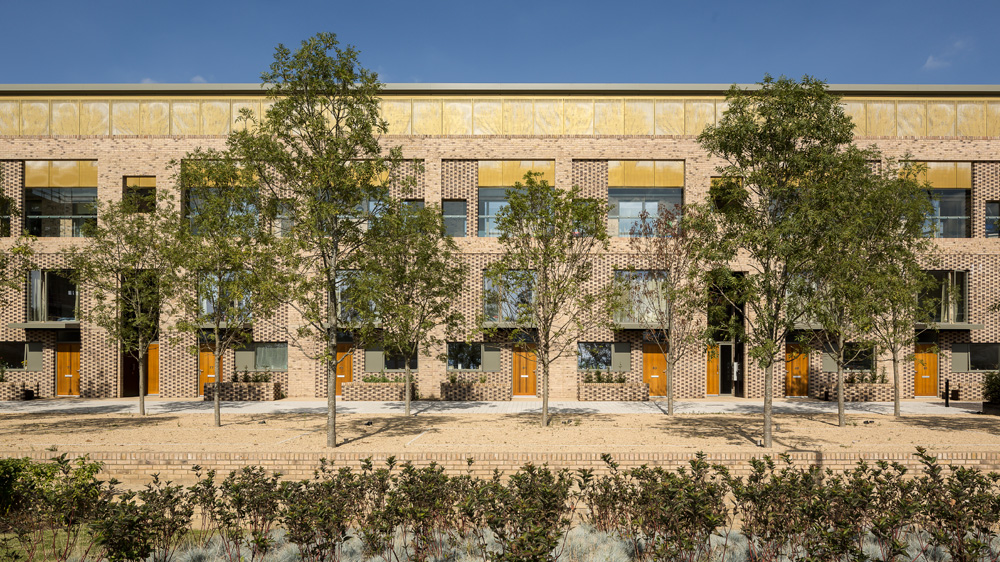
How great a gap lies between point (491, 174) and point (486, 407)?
10.2m

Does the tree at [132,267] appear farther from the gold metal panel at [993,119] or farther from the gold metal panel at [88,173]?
the gold metal panel at [993,119]

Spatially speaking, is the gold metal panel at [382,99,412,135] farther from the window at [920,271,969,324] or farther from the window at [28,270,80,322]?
the window at [920,271,969,324]

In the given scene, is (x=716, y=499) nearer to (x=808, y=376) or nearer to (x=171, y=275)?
(x=171, y=275)

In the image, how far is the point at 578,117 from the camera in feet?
87.4

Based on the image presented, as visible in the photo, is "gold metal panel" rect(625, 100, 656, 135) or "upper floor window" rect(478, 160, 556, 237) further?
"gold metal panel" rect(625, 100, 656, 135)

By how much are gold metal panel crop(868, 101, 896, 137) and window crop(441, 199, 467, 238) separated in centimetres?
1863

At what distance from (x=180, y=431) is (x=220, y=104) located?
57.0 feet

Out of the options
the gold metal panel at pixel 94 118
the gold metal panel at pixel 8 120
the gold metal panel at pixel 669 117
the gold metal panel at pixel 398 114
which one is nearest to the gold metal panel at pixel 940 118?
the gold metal panel at pixel 669 117

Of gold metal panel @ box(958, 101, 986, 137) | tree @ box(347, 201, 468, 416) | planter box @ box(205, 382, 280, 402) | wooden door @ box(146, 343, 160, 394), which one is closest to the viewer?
tree @ box(347, 201, 468, 416)

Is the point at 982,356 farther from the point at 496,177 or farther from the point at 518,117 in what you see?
the point at 518,117

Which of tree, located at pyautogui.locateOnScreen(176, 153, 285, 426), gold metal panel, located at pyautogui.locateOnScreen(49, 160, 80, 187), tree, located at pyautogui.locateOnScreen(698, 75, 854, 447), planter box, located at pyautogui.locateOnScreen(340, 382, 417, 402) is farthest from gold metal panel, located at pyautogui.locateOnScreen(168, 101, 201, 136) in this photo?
tree, located at pyautogui.locateOnScreen(698, 75, 854, 447)

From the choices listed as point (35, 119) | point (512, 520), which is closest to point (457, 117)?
point (35, 119)

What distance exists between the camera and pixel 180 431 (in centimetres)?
1524

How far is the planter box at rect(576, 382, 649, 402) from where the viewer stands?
24.2 meters
